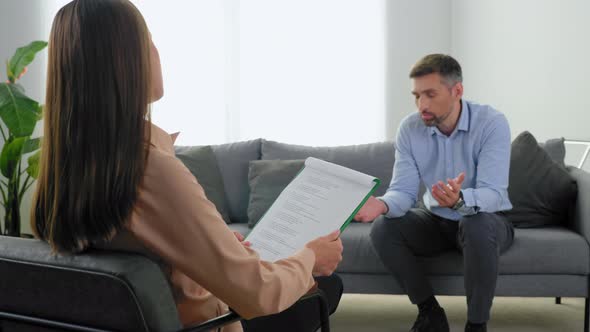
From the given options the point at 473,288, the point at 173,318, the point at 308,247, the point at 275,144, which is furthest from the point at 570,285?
the point at 173,318

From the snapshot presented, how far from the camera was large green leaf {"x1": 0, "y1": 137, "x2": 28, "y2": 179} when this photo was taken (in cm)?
372

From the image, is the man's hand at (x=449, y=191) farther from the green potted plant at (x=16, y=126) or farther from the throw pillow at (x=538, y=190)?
the green potted plant at (x=16, y=126)

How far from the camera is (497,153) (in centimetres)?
287

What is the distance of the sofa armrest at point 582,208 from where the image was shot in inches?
117

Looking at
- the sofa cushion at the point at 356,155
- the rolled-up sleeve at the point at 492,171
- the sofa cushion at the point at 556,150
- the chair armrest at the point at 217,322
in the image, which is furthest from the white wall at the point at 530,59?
the chair armrest at the point at 217,322

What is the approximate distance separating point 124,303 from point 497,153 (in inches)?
84.0

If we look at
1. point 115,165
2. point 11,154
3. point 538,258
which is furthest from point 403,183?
point 115,165

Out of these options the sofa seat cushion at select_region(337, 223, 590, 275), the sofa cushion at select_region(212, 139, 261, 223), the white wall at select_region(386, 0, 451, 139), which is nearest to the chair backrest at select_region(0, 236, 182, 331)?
the sofa seat cushion at select_region(337, 223, 590, 275)

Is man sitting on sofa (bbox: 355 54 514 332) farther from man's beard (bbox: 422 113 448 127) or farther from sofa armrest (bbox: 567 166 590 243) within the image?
sofa armrest (bbox: 567 166 590 243)

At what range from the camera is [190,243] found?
1.06 metres

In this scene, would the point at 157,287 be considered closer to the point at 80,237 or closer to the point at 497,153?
the point at 80,237

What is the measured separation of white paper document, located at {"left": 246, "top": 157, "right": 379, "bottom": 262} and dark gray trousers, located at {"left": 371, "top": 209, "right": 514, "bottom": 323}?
1268 millimetres

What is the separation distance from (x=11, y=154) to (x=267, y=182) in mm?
1342

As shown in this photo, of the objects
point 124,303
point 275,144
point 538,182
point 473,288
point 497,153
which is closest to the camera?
point 124,303
